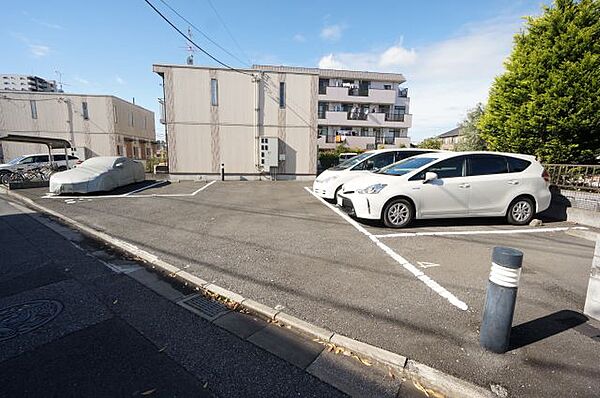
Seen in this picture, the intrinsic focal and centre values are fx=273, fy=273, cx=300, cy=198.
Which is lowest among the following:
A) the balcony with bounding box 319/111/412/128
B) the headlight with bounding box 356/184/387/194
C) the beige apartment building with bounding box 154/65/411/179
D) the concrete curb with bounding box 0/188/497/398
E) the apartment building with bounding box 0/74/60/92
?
the concrete curb with bounding box 0/188/497/398

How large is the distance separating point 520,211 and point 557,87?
4.52 meters

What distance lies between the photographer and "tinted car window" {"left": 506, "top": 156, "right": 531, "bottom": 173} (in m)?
5.99

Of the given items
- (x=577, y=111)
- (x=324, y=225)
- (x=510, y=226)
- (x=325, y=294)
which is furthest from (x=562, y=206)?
(x=325, y=294)

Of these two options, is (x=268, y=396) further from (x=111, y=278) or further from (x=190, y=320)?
(x=111, y=278)

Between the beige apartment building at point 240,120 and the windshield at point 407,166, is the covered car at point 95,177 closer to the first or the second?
the beige apartment building at point 240,120

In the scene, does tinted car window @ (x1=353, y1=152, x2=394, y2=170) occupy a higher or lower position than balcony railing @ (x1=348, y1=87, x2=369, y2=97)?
lower

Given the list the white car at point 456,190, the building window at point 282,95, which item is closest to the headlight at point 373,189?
the white car at point 456,190

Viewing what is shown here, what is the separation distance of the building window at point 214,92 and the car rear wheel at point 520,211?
45.1 feet

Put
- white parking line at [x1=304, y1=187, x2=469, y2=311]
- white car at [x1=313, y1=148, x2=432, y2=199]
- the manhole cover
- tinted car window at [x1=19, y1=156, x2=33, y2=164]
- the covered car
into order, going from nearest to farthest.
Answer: the manhole cover → white parking line at [x1=304, y1=187, x2=469, y2=311] → white car at [x1=313, y1=148, x2=432, y2=199] → the covered car → tinted car window at [x1=19, y1=156, x2=33, y2=164]

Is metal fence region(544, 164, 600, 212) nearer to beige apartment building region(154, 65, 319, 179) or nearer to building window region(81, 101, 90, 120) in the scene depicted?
beige apartment building region(154, 65, 319, 179)

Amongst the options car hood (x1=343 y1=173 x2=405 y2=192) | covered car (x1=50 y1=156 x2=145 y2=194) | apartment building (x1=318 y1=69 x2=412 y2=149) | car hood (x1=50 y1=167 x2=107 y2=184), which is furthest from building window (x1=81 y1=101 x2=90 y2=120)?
car hood (x1=343 y1=173 x2=405 y2=192)

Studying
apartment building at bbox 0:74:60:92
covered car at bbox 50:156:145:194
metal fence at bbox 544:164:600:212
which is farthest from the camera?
apartment building at bbox 0:74:60:92

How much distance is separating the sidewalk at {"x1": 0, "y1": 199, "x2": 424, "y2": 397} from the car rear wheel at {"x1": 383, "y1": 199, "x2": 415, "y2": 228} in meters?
3.85

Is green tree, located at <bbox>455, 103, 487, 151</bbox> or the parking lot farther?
green tree, located at <bbox>455, 103, 487, 151</bbox>
